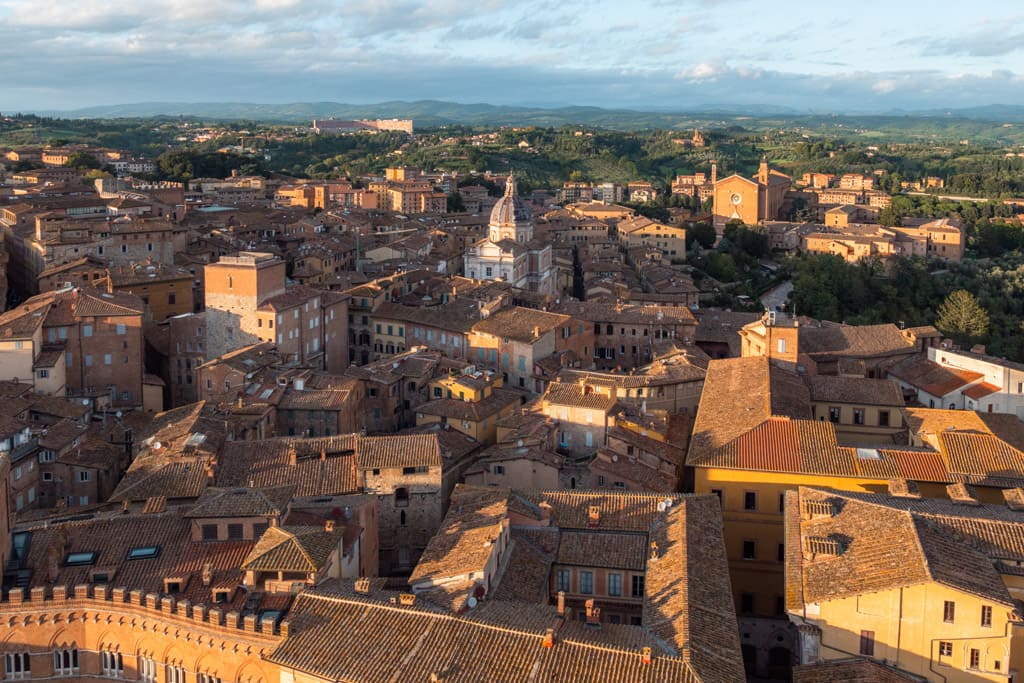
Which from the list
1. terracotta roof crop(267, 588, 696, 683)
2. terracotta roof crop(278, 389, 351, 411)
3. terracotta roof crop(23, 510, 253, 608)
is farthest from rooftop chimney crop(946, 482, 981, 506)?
terracotta roof crop(278, 389, 351, 411)

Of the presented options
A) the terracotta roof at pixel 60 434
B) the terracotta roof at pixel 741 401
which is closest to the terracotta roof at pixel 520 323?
the terracotta roof at pixel 741 401

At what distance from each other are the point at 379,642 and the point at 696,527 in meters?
8.71

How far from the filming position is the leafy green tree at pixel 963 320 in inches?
2517

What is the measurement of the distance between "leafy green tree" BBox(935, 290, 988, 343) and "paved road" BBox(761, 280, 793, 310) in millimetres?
10439

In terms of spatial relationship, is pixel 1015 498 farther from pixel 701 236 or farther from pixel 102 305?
pixel 701 236

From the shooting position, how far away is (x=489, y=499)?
84.0 feet

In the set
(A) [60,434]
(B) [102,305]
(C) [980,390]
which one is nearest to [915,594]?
(C) [980,390]

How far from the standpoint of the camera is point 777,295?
7738 centimetres

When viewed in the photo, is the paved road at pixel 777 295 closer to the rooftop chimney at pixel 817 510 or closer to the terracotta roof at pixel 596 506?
the terracotta roof at pixel 596 506

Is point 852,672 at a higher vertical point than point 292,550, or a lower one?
lower

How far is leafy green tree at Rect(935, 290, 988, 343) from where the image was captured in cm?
6394

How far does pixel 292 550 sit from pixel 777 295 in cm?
6110

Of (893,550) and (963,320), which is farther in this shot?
(963,320)

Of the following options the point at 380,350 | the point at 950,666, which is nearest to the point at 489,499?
the point at 950,666
